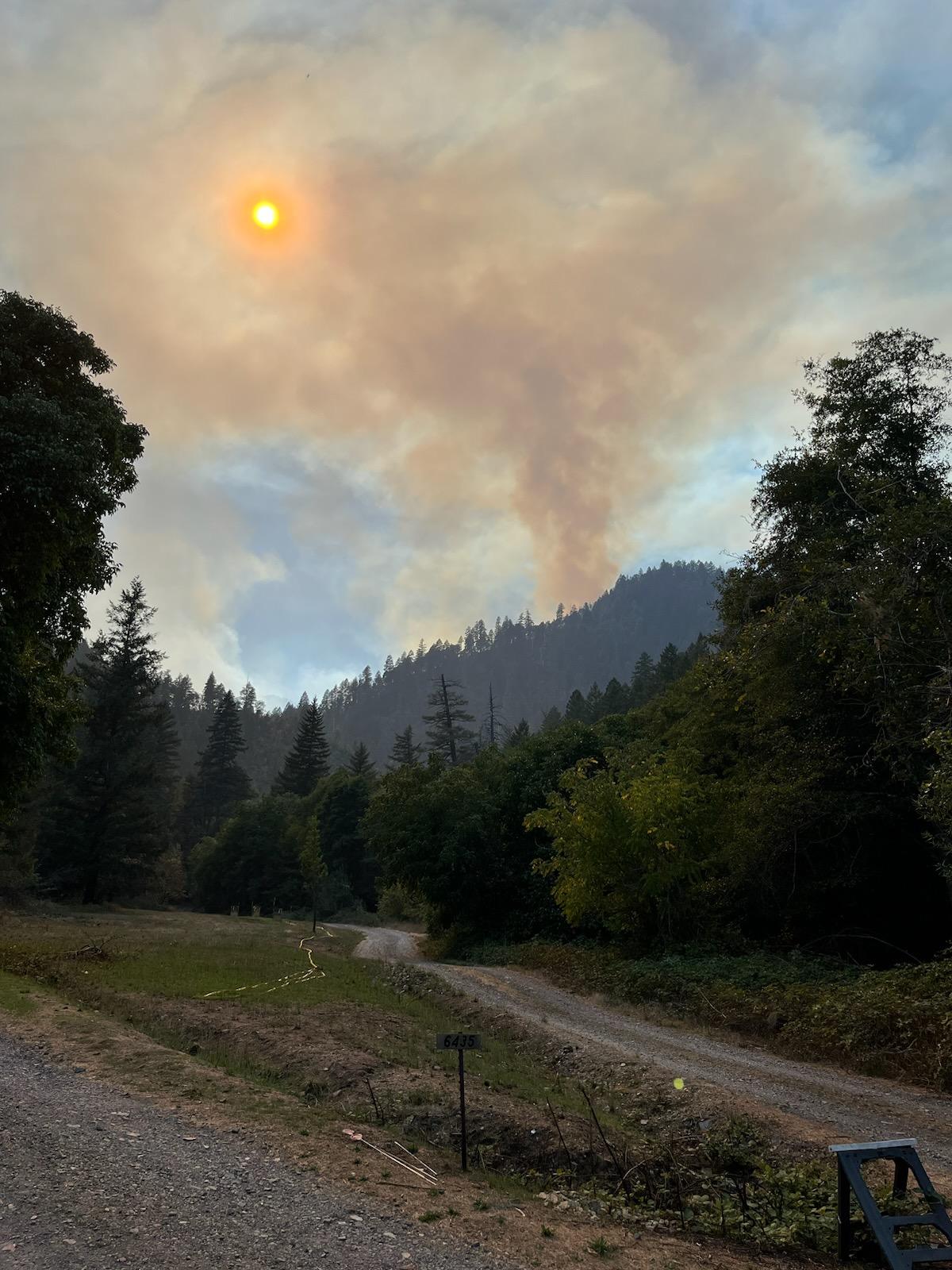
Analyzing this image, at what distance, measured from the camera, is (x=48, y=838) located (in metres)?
43.5

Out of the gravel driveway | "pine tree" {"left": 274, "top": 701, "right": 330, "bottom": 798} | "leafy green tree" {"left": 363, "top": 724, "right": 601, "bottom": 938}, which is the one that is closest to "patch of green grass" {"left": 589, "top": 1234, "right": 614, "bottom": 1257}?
the gravel driveway

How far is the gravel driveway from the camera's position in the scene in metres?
5.34

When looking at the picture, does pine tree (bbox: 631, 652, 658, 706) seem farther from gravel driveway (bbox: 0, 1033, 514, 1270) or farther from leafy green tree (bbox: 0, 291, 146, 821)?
gravel driveway (bbox: 0, 1033, 514, 1270)

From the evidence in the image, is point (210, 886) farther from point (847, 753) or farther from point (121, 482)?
point (847, 753)

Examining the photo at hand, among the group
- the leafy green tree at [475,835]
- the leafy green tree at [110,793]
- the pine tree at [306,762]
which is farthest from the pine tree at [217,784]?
the leafy green tree at [475,835]

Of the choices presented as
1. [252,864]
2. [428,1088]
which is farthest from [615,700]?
[428,1088]

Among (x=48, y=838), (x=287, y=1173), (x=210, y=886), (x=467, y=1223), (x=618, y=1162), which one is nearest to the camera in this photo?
(x=467, y=1223)

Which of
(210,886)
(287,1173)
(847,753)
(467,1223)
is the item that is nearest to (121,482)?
(287,1173)

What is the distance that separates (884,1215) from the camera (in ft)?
19.7

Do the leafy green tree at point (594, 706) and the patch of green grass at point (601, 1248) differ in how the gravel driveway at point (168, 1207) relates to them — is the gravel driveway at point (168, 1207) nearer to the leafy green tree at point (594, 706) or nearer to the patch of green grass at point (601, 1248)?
the patch of green grass at point (601, 1248)

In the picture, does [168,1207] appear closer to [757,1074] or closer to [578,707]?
[757,1074]

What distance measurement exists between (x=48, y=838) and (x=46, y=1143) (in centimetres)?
4331

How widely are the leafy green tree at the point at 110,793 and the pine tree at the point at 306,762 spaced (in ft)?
108

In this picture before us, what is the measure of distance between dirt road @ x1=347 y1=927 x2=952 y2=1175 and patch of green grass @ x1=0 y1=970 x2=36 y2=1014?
1067 cm
